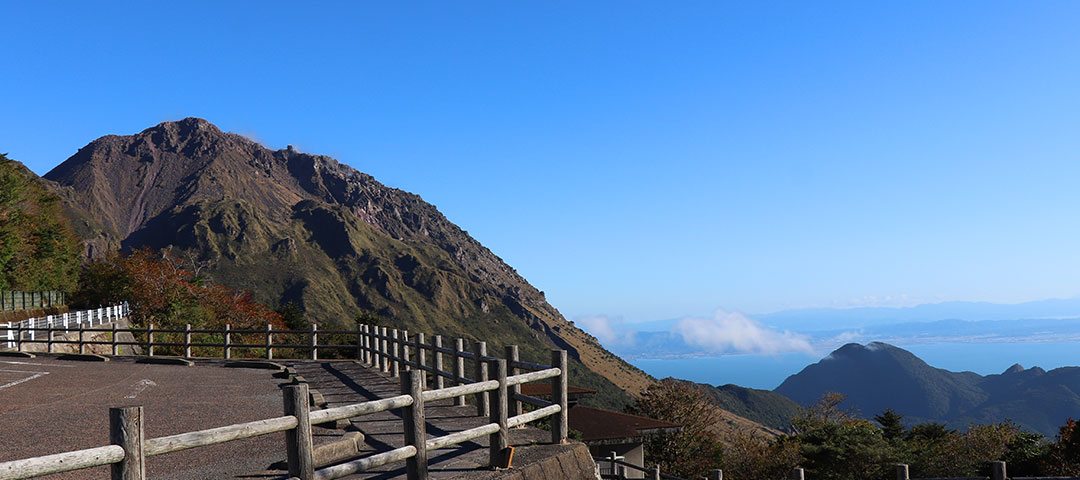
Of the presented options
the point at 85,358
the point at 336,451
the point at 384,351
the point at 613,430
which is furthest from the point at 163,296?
the point at 336,451

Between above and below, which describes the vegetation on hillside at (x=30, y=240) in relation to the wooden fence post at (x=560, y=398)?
above

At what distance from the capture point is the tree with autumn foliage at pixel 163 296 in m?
48.5

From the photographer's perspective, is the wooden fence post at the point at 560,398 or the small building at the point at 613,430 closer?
the wooden fence post at the point at 560,398

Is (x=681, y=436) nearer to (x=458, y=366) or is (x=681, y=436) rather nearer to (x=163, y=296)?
(x=163, y=296)

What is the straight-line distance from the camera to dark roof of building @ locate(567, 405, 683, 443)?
2711cm

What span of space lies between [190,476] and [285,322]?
56830 mm

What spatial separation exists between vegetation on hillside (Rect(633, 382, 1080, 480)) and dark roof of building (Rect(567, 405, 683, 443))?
34.4ft

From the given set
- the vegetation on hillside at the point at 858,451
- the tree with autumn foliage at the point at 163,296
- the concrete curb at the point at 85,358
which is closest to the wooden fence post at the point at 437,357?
the concrete curb at the point at 85,358

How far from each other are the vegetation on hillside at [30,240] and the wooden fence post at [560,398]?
4964 cm

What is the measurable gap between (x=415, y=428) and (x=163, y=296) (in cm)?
4901

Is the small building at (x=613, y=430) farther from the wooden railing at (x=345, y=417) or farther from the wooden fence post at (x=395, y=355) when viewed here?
the wooden railing at (x=345, y=417)

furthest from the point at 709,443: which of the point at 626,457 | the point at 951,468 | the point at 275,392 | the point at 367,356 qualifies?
the point at 275,392

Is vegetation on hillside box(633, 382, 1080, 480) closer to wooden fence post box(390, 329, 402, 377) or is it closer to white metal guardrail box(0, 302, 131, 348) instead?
wooden fence post box(390, 329, 402, 377)

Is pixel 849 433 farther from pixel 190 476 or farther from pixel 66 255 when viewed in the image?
pixel 66 255
